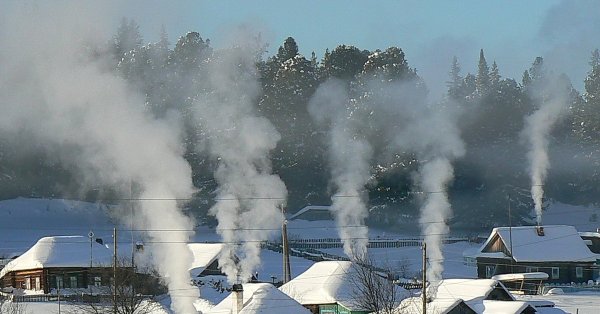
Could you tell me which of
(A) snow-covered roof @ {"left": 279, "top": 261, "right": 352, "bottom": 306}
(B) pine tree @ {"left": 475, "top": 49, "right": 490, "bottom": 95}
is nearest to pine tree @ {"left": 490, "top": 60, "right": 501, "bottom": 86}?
(B) pine tree @ {"left": 475, "top": 49, "right": 490, "bottom": 95}

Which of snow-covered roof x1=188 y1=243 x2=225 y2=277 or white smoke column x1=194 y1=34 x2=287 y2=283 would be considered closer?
snow-covered roof x1=188 y1=243 x2=225 y2=277

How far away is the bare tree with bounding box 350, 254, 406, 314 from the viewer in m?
56.0

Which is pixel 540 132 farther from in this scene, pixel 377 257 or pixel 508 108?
pixel 377 257

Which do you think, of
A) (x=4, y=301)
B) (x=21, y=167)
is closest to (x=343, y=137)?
(x=21, y=167)

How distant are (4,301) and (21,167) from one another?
4854cm

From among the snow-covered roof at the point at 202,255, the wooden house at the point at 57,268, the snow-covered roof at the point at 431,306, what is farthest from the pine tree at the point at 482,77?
the snow-covered roof at the point at 431,306

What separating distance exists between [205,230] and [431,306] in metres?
48.1

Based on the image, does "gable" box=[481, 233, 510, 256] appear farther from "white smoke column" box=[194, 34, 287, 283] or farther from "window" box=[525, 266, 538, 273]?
"white smoke column" box=[194, 34, 287, 283]

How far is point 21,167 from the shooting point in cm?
10750

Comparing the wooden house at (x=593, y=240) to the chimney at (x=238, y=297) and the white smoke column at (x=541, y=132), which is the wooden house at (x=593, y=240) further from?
the chimney at (x=238, y=297)

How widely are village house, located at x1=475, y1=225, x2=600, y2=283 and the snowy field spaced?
6.80 feet

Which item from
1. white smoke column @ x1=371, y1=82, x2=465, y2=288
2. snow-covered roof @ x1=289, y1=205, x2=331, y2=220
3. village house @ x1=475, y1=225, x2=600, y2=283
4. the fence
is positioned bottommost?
village house @ x1=475, y1=225, x2=600, y2=283

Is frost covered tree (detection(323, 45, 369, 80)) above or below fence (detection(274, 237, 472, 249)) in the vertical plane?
above

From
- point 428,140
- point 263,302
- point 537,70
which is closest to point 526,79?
point 537,70
